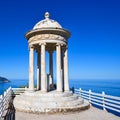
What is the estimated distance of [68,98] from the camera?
40.5 feet

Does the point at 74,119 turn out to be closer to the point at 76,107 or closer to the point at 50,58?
the point at 76,107

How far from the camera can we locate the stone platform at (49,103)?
11.2 m

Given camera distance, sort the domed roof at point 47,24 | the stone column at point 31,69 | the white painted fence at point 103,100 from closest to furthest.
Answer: the white painted fence at point 103,100
the stone column at point 31,69
the domed roof at point 47,24

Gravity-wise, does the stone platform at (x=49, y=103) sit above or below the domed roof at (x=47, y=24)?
below

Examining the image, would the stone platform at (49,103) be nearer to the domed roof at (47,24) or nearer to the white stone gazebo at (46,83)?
the white stone gazebo at (46,83)

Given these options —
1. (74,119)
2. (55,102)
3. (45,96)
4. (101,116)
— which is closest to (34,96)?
(45,96)

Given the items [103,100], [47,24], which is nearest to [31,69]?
[47,24]

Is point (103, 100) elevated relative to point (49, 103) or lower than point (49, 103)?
elevated

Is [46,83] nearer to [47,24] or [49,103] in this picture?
[49,103]

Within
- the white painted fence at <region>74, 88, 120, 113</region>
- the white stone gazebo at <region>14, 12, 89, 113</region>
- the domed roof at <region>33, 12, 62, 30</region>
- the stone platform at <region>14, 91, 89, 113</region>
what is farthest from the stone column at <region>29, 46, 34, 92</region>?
the white painted fence at <region>74, 88, 120, 113</region>

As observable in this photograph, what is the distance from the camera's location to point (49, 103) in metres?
11.6

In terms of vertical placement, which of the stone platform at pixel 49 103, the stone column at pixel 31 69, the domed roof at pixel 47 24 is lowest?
the stone platform at pixel 49 103

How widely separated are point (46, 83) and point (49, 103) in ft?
8.79

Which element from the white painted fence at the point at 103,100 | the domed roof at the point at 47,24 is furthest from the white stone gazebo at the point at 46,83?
the white painted fence at the point at 103,100
